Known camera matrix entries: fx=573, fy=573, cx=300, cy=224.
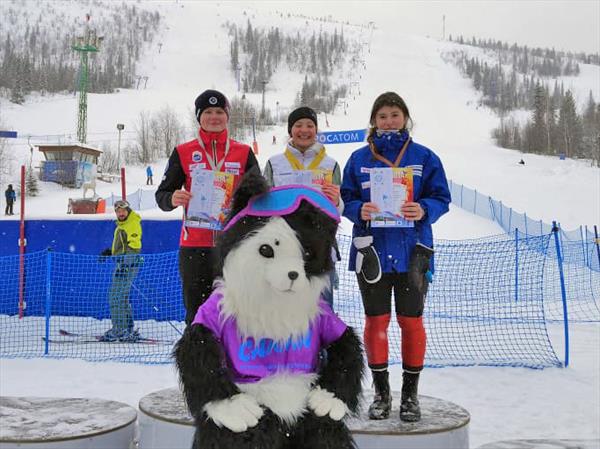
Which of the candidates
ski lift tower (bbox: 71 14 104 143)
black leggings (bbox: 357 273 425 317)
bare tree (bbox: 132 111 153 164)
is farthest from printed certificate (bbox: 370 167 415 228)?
ski lift tower (bbox: 71 14 104 143)

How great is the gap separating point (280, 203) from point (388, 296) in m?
1.28

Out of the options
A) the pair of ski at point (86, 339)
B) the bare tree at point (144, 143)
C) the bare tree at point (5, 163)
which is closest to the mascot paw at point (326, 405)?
the pair of ski at point (86, 339)

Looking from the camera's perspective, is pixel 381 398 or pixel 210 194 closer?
pixel 210 194

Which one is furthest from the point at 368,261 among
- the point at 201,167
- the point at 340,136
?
the point at 340,136

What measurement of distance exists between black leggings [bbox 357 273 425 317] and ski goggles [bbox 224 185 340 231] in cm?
108

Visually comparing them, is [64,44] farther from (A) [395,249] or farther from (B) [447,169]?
(A) [395,249]

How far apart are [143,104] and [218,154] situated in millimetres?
58811

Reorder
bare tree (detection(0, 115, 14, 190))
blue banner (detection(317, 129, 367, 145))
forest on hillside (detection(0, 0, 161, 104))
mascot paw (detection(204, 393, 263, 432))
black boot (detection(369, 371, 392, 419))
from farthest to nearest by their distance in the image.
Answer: forest on hillside (detection(0, 0, 161, 104))
bare tree (detection(0, 115, 14, 190))
blue banner (detection(317, 129, 367, 145))
black boot (detection(369, 371, 392, 419))
mascot paw (detection(204, 393, 263, 432))

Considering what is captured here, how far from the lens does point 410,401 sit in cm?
279

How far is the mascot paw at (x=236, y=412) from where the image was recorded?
1566 mm

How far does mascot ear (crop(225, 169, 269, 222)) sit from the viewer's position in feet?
5.80

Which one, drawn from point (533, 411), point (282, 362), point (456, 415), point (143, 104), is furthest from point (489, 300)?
point (143, 104)

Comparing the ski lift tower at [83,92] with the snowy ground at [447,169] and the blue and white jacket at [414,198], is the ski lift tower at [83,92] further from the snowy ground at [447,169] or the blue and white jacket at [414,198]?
the blue and white jacket at [414,198]

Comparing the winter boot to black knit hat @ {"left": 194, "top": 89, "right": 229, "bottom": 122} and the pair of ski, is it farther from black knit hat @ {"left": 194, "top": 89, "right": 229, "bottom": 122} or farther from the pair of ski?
black knit hat @ {"left": 194, "top": 89, "right": 229, "bottom": 122}
